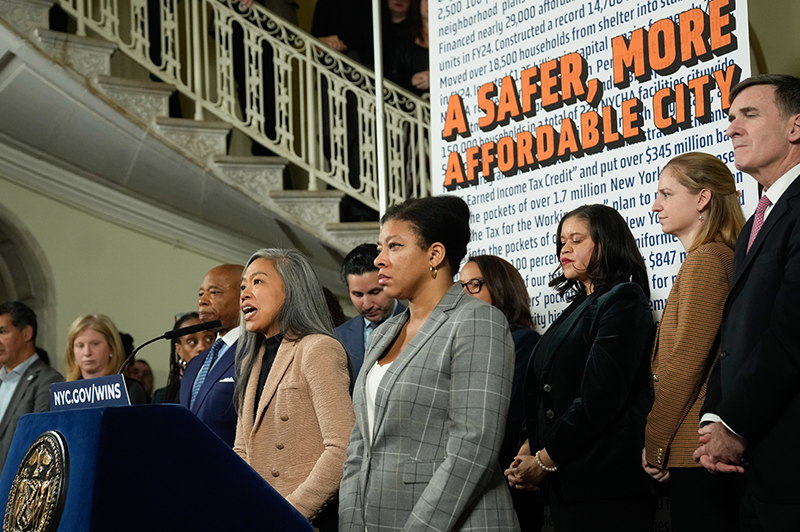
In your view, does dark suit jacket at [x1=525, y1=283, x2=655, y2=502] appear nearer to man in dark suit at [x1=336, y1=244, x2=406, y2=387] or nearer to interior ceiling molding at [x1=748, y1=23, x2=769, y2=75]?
man in dark suit at [x1=336, y1=244, x2=406, y2=387]

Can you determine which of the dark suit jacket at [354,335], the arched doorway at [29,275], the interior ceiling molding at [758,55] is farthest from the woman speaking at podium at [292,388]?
the arched doorway at [29,275]

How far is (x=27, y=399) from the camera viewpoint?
4.26 m

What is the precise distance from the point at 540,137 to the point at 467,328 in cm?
154

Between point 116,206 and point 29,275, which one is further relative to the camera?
point 116,206

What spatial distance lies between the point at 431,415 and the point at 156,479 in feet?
2.56

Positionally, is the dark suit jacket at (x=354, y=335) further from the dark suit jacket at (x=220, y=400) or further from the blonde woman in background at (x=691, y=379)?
the blonde woman in background at (x=691, y=379)

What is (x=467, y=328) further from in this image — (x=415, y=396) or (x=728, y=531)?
(x=728, y=531)

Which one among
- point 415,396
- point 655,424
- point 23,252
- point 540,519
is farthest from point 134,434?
point 23,252

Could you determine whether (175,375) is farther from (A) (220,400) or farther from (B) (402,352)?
(B) (402,352)

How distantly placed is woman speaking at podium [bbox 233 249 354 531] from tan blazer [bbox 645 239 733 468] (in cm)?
79

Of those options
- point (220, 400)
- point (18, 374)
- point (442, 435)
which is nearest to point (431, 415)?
point (442, 435)

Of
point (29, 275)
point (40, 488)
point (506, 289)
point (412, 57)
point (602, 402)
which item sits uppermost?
point (412, 57)

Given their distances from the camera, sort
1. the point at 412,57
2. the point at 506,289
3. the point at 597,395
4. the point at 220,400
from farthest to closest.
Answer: the point at 412,57 → the point at 506,289 → the point at 220,400 → the point at 597,395

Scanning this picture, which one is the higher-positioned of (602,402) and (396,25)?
(396,25)
